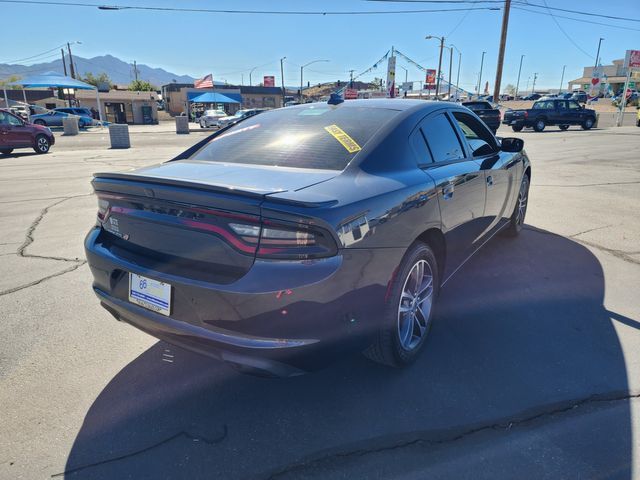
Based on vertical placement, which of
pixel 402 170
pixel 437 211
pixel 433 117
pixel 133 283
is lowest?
pixel 133 283

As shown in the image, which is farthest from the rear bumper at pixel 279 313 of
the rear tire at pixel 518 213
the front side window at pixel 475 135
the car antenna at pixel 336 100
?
the rear tire at pixel 518 213

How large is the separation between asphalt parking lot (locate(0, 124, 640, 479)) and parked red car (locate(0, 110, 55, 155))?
13.8m

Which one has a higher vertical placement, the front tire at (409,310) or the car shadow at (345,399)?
the front tire at (409,310)

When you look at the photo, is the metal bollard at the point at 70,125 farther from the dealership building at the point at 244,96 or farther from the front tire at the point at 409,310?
the dealership building at the point at 244,96

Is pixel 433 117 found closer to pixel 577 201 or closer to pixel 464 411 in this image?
pixel 464 411

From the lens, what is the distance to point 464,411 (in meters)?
2.49

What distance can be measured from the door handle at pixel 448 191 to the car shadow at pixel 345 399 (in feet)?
3.39

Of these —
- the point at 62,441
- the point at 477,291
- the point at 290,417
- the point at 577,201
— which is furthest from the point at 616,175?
the point at 62,441

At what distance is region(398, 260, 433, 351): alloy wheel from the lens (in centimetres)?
280

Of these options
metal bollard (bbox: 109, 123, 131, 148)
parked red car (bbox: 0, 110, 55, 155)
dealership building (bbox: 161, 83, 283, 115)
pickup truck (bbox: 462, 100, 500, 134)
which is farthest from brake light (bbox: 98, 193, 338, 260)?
dealership building (bbox: 161, 83, 283, 115)

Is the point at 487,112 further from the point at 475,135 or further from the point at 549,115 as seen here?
the point at 475,135

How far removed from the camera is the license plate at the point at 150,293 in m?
2.23

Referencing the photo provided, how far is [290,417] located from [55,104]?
219ft

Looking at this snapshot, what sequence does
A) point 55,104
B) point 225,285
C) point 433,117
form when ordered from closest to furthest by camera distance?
point 225,285 < point 433,117 < point 55,104
